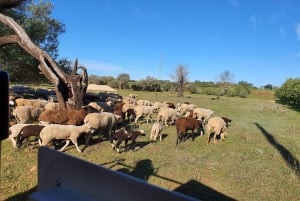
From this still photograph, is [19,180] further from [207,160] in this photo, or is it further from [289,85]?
[289,85]

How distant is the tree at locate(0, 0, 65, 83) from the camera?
20.3 meters

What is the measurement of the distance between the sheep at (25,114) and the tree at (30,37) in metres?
7.68

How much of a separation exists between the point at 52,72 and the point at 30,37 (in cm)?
908

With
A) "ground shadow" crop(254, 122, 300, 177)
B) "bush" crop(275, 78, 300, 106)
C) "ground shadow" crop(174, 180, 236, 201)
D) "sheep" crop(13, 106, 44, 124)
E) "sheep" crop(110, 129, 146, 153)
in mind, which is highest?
"bush" crop(275, 78, 300, 106)

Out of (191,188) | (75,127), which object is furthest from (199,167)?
(75,127)

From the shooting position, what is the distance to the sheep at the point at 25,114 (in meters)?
12.2

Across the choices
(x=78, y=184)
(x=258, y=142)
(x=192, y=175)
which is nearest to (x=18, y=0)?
(x=78, y=184)

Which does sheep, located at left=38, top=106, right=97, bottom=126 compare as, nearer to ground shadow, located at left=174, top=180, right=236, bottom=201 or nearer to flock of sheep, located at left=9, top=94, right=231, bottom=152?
flock of sheep, located at left=9, top=94, right=231, bottom=152

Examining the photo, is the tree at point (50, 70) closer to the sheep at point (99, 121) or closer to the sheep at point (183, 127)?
the sheep at point (99, 121)

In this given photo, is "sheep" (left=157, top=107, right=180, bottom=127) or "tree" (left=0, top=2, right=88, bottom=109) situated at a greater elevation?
"tree" (left=0, top=2, right=88, bottom=109)

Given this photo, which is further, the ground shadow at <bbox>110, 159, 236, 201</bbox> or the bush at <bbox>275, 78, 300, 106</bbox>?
the bush at <bbox>275, 78, 300, 106</bbox>

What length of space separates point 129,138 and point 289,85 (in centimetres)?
4083

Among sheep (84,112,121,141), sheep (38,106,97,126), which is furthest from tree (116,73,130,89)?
sheep (84,112,121,141)

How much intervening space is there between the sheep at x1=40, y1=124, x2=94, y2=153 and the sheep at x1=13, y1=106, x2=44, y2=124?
10.6 ft
